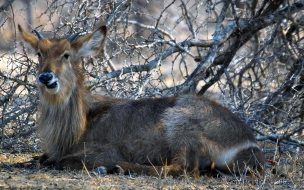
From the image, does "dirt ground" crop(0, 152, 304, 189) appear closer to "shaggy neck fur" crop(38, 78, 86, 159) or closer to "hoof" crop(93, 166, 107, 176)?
"hoof" crop(93, 166, 107, 176)

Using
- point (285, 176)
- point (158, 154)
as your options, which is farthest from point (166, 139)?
point (285, 176)

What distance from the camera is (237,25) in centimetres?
812

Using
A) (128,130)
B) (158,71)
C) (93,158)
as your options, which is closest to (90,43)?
(128,130)

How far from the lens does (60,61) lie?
6.32 meters

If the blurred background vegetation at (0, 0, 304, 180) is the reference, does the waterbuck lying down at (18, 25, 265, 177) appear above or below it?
below

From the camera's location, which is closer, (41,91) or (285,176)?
(285,176)

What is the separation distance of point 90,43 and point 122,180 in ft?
6.62

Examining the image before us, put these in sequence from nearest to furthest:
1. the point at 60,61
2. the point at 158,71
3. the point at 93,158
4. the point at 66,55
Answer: the point at 93,158
the point at 60,61
the point at 66,55
the point at 158,71

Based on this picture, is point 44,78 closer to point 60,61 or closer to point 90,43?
point 60,61

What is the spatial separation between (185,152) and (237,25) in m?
2.76

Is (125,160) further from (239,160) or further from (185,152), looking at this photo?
(239,160)

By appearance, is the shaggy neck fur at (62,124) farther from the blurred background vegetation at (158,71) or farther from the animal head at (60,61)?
the blurred background vegetation at (158,71)

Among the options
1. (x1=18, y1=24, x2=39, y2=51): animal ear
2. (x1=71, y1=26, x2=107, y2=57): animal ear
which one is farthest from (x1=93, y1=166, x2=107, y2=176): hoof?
(x1=18, y1=24, x2=39, y2=51): animal ear

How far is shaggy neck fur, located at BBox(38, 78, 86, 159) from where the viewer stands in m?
6.38
